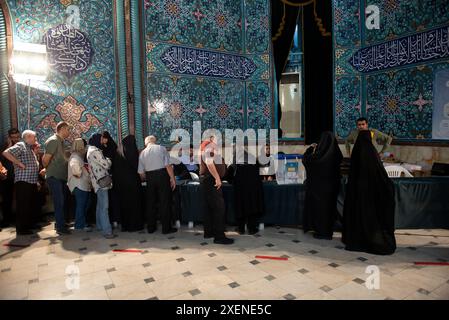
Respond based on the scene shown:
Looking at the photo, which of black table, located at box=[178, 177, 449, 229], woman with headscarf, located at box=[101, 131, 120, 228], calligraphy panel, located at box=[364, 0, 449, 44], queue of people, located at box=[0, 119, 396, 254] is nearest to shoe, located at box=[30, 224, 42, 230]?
queue of people, located at box=[0, 119, 396, 254]

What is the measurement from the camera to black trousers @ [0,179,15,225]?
463cm

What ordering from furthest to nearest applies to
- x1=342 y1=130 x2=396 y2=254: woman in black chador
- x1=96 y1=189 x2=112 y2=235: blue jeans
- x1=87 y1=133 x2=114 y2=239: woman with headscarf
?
x1=96 y1=189 x2=112 y2=235: blue jeans, x1=87 y1=133 x2=114 y2=239: woman with headscarf, x1=342 y1=130 x2=396 y2=254: woman in black chador

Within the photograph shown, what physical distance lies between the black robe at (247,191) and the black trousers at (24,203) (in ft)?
8.82

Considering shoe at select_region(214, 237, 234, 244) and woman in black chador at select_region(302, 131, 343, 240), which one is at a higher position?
woman in black chador at select_region(302, 131, 343, 240)

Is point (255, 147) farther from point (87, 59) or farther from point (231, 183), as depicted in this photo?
point (87, 59)

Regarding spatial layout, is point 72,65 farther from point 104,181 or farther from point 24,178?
point 104,181

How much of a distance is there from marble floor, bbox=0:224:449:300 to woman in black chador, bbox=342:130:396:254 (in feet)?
0.52

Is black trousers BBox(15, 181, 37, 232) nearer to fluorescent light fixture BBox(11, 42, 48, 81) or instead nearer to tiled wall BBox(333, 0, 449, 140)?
fluorescent light fixture BBox(11, 42, 48, 81)

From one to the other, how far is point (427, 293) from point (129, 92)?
5.24 metres

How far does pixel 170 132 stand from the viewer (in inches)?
243

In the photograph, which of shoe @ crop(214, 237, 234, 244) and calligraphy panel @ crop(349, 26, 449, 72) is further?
calligraphy panel @ crop(349, 26, 449, 72)

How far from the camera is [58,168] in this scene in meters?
4.12

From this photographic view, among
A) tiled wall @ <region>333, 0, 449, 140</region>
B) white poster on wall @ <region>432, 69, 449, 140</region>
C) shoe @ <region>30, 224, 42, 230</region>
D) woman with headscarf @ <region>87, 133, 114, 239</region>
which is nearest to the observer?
woman with headscarf @ <region>87, 133, 114, 239</region>

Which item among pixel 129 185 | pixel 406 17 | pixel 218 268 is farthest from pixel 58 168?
pixel 406 17
